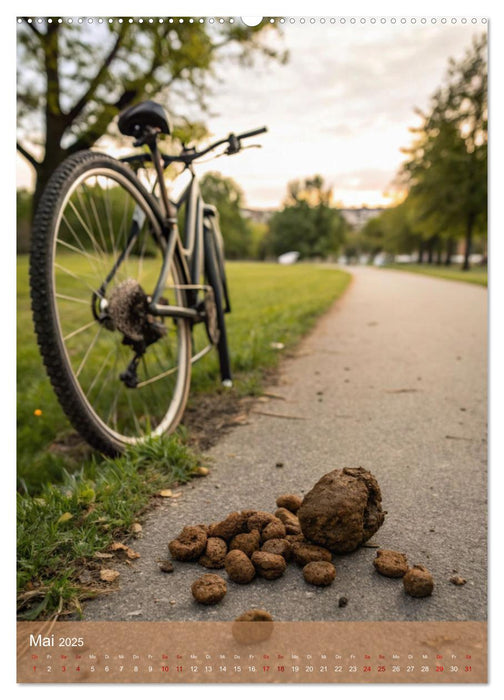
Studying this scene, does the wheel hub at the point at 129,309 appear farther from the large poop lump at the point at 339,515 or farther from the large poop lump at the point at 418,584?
the large poop lump at the point at 418,584

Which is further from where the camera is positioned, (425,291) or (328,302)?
(425,291)

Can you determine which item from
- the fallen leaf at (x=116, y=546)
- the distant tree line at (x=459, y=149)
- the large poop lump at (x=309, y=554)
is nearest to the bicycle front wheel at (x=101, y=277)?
the fallen leaf at (x=116, y=546)

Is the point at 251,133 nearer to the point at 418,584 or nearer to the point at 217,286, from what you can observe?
the point at 217,286

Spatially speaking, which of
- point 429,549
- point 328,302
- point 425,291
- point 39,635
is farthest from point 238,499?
point 425,291

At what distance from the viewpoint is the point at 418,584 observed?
4.04 feet

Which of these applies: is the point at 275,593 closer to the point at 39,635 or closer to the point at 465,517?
the point at 39,635

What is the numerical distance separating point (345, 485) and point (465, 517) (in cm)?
48

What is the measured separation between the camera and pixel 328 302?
7.72 metres

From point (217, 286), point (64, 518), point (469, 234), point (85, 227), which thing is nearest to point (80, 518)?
point (64, 518)

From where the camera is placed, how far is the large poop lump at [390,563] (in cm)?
131

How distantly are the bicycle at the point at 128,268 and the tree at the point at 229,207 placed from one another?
→ 0.13 meters

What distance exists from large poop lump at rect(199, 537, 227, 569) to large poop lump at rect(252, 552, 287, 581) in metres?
0.10

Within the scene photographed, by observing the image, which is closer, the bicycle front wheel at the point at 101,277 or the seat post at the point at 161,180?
the bicycle front wheel at the point at 101,277

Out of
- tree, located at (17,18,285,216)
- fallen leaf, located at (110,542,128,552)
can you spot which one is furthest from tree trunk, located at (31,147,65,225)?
fallen leaf, located at (110,542,128,552)
